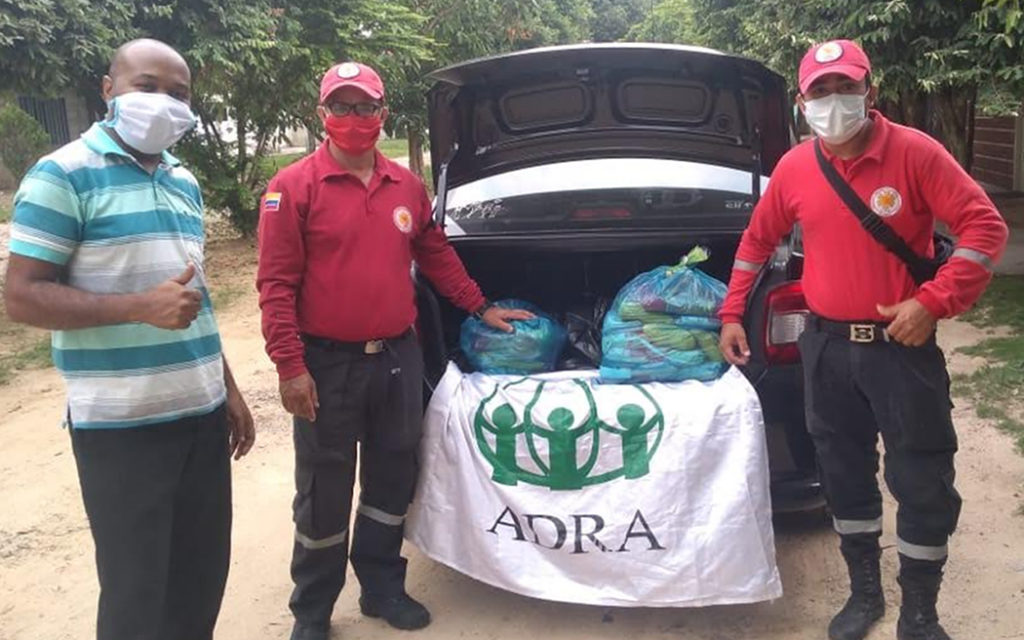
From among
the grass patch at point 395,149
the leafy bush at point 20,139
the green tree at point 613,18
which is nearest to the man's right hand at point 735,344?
the leafy bush at point 20,139

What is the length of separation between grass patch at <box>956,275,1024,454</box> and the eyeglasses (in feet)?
10.7

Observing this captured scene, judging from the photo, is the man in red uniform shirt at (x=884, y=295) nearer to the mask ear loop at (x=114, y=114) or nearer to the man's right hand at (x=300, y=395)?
the man's right hand at (x=300, y=395)

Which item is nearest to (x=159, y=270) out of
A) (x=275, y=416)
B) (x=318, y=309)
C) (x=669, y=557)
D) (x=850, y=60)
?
(x=318, y=309)

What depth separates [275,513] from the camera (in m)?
4.02

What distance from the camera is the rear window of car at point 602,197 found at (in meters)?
3.63

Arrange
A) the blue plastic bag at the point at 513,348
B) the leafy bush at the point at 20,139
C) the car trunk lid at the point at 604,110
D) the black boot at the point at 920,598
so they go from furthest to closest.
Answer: the leafy bush at the point at 20,139, the car trunk lid at the point at 604,110, the blue plastic bag at the point at 513,348, the black boot at the point at 920,598

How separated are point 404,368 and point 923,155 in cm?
163

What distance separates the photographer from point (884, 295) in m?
2.66

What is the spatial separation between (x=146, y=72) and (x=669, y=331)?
1.77 meters

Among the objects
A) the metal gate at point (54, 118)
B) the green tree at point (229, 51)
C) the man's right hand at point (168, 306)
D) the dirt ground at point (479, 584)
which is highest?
the metal gate at point (54, 118)

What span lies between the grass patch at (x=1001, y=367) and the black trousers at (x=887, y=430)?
181 centimetres

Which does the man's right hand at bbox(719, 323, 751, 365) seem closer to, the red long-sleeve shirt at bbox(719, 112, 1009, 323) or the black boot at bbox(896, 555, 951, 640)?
the red long-sleeve shirt at bbox(719, 112, 1009, 323)

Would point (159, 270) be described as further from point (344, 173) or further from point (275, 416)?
point (275, 416)

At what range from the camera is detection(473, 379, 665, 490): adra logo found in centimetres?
291
